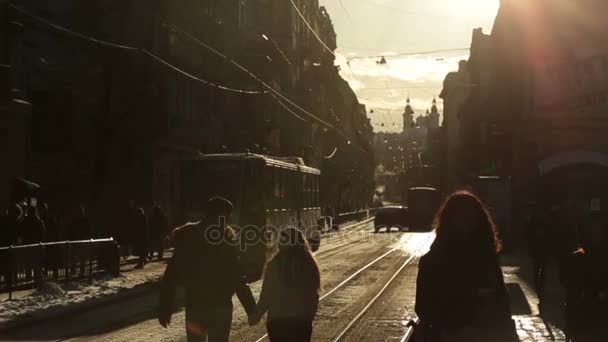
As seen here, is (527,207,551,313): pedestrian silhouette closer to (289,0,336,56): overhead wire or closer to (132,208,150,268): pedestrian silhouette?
(132,208,150,268): pedestrian silhouette

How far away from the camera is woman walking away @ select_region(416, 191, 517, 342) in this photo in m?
5.51

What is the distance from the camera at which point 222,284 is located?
291 inches

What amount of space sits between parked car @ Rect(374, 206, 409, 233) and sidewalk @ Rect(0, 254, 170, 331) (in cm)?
4091

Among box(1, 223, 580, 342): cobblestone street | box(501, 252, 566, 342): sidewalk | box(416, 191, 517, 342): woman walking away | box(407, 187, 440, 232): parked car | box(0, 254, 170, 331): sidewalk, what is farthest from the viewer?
box(407, 187, 440, 232): parked car

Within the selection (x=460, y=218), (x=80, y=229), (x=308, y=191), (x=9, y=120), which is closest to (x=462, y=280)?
(x=460, y=218)

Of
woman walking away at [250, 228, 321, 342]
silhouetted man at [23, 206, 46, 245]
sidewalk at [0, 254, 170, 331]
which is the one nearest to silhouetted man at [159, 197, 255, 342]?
woman walking away at [250, 228, 321, 342]

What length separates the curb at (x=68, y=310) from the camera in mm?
14742

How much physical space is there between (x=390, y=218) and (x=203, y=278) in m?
58.2

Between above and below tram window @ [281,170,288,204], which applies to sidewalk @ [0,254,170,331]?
below

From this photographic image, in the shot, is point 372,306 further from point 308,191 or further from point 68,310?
point 308,191

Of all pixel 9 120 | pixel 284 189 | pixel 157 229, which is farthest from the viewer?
pixel 157 229

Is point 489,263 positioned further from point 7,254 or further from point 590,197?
point 590,197

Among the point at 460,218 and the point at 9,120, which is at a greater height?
the point at 9,120

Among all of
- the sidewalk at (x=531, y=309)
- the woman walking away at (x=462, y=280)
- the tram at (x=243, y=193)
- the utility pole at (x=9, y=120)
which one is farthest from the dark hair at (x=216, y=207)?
the utility pole at (x=9, y=120)
